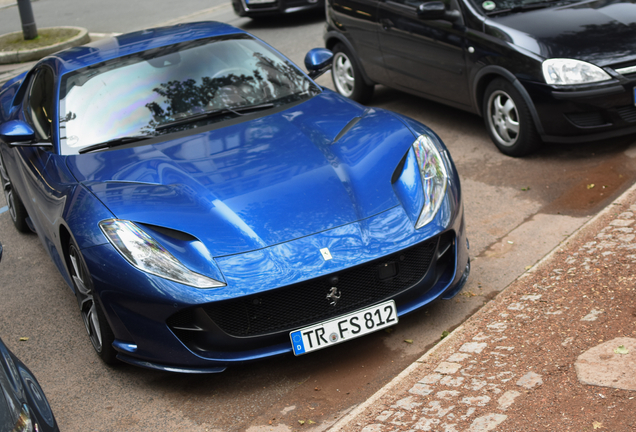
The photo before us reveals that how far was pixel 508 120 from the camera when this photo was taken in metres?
6.07

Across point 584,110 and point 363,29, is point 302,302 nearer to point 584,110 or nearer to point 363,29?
point 584,110

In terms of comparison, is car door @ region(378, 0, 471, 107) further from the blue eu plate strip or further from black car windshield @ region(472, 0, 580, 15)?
the blue eu plate strip

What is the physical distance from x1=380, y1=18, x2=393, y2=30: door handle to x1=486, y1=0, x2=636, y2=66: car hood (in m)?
1.23

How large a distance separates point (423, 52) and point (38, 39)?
30.3ft

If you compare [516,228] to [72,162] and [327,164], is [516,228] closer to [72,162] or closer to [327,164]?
[327,164]

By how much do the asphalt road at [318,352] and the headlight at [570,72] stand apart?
2.32 ft

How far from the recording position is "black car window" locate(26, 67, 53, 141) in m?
4.69

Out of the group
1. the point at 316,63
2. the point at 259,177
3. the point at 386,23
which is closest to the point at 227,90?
the point at 316,63

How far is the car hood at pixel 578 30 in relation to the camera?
5586 mm

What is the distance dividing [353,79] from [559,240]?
3889 millimetres

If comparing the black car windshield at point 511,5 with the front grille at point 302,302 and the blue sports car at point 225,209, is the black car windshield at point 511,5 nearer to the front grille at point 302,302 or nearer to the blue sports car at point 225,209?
the blue sports car at point 225,209

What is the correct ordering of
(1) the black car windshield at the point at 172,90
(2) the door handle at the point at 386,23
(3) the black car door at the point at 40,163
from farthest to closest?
1. (2) the door handle at the point at 386,23
2. (1) the black car windshield at the point at 172,90
3. (3) the black car door at the point at 40,163

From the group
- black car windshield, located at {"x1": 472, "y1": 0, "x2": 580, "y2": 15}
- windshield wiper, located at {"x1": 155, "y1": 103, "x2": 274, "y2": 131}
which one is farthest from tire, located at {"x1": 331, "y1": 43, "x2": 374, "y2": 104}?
windshield wiper, located at {"x1": 155, "y1": 103, "x2": 274, "y2": 131}

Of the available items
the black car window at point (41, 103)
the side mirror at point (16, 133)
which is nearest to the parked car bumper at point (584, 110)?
the black car window at point (41, 103)
